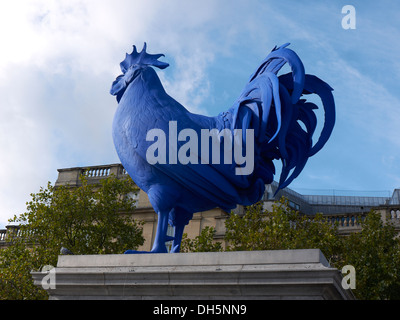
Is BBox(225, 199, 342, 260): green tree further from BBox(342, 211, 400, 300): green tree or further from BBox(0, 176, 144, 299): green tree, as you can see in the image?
BBox(0, 176, 144, 299): green tree

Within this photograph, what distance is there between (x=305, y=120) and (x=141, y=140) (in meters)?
3.16

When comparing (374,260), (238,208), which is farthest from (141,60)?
(238,208)

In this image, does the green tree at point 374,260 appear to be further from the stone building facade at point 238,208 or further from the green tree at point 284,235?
the stone building facade at point 238,208

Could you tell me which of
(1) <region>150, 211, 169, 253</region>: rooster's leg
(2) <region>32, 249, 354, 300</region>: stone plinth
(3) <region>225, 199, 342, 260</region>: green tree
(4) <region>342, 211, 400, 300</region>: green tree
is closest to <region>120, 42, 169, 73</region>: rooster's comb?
(1) <region>150, 211, 169, 253</region>: rooster's leg

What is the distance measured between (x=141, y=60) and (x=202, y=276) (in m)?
4.91

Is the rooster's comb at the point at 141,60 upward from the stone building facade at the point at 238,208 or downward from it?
downward

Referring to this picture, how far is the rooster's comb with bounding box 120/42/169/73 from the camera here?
1098 centimetres

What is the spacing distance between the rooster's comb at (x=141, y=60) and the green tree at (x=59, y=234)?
39.0 ft

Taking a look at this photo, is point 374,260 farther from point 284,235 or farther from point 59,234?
point 59,234

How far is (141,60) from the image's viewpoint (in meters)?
11.0

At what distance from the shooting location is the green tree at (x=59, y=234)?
20.9 meters

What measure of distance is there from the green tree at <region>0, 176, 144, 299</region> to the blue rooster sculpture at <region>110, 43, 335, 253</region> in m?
12.3

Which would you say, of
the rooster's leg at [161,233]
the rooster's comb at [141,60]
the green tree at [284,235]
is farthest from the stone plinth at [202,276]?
the green tree at [284,235]

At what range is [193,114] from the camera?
10016mm
